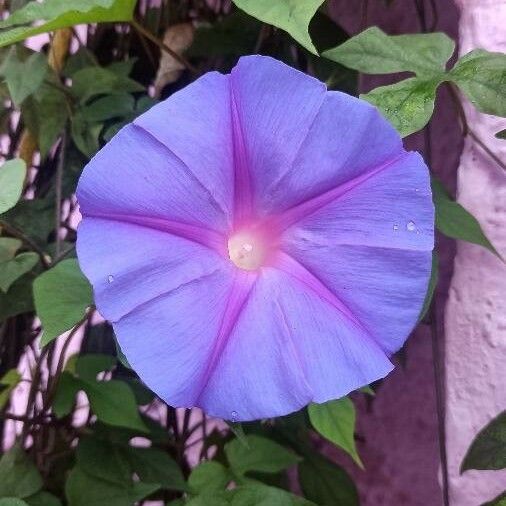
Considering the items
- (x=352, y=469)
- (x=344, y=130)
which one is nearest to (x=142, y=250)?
(x=344, y=130)

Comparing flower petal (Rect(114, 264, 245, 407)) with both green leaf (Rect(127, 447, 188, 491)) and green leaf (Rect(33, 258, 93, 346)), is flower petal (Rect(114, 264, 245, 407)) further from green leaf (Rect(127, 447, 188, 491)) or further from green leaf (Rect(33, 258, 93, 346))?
green leaf (Rect(127, 447, 188, 491))

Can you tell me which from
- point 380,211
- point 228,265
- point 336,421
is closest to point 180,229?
point 228,265

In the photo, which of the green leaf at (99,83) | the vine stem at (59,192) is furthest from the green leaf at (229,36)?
the vine stem at (59,192)

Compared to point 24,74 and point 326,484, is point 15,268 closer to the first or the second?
point 24,74

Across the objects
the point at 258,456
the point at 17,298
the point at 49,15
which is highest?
the point at 49,15

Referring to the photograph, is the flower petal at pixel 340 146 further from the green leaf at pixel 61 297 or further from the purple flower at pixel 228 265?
the green leaf at pixel 61 297

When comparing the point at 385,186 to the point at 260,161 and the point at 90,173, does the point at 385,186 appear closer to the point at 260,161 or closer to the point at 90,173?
the point at 260,161
